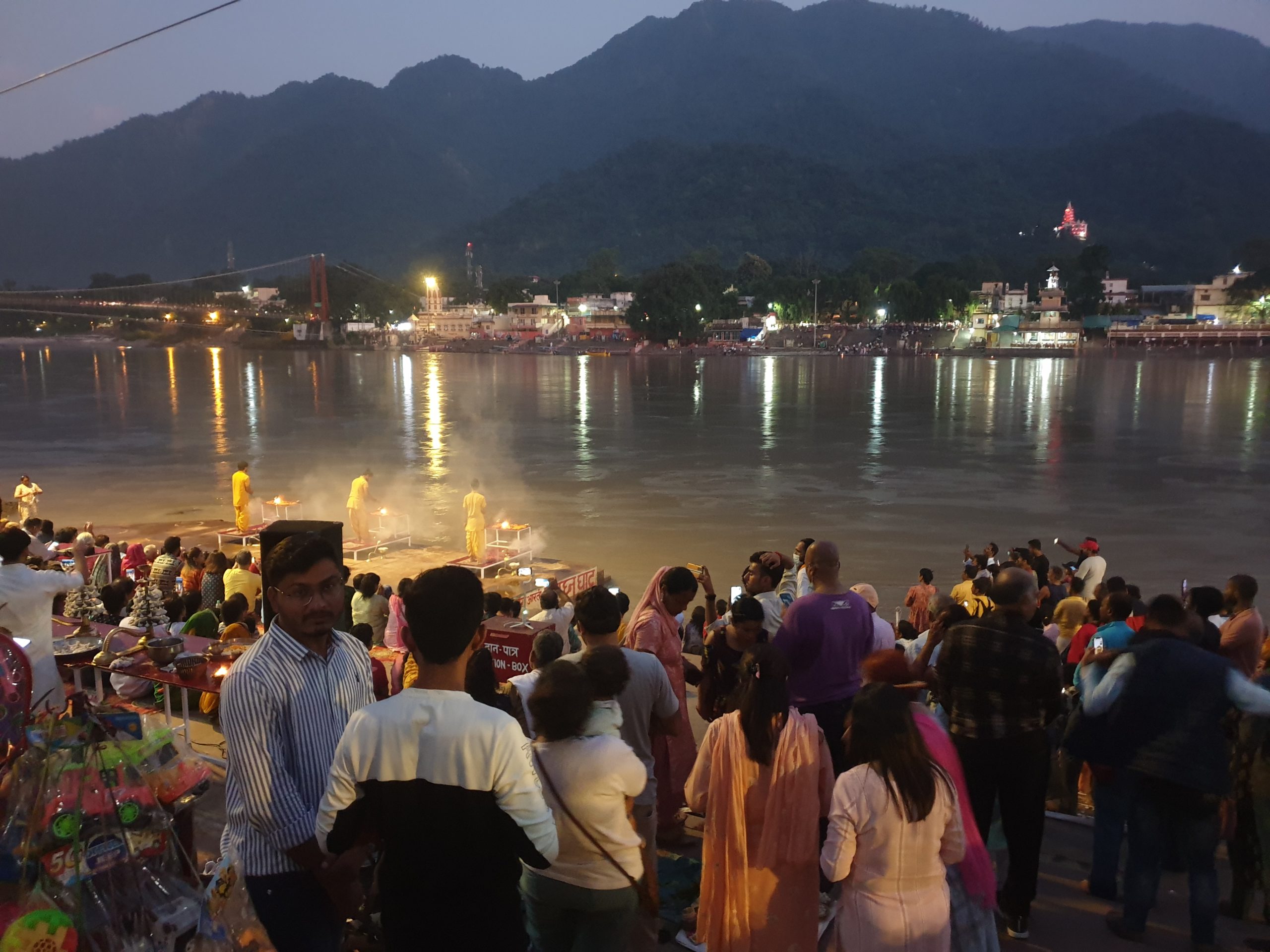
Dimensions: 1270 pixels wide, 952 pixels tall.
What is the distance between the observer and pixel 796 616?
407 centimetres

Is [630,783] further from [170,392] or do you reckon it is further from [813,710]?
[170,392]

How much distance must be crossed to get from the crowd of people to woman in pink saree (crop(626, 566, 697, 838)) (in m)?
0.02

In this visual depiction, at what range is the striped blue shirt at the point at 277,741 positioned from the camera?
2.42m

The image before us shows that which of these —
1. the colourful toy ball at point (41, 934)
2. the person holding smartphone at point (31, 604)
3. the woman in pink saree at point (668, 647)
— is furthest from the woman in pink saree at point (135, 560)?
the colourful toy ball at point (41, 934)

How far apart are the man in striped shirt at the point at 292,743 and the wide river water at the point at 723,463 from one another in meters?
10.3

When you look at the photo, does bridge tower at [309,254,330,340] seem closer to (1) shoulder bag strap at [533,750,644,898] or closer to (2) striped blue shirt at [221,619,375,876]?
(2) striped blue shirt at [221,619,375,876]

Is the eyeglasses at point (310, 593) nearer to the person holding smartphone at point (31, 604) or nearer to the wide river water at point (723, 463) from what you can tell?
the person holding smartphone at point (31, 604)

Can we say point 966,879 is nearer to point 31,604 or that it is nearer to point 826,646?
point 826,646

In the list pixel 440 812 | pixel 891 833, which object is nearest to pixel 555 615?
pixel 891 833

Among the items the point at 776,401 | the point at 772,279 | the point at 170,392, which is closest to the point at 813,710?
the point at 776,401

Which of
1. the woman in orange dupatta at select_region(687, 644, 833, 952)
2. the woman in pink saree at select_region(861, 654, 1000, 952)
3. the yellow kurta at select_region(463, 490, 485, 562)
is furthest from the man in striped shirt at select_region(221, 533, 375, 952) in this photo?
the yellow kurta at select_region(463, 490, 485, 562)

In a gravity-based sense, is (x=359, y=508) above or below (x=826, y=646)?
below

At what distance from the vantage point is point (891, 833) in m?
2.74

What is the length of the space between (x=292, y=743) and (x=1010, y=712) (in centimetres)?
267
